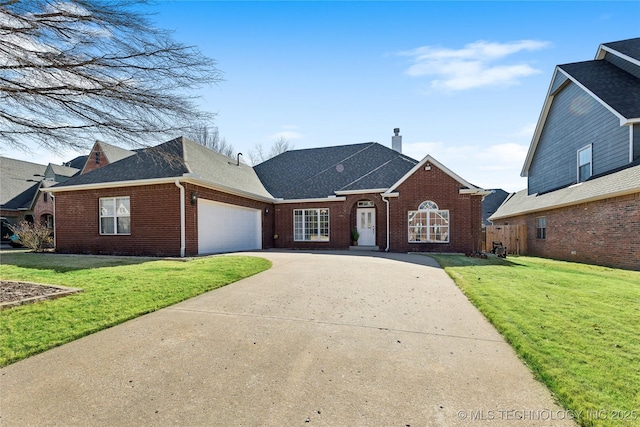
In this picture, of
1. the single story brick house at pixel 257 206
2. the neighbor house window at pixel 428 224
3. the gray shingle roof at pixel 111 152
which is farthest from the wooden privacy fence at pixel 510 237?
the gray shingle roof at pixel 111 152

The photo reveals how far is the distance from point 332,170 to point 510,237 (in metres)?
11.3

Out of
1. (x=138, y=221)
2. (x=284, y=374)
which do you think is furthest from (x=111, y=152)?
(x=284, y=374)

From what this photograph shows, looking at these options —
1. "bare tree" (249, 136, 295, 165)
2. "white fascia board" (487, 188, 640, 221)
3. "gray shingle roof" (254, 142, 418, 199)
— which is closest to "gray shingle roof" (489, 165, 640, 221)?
"white fascia board" (487, 188, 640, 221)

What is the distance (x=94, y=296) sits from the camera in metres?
5.64

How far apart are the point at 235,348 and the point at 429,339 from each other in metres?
2.42

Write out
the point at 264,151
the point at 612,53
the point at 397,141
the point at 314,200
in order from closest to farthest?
1. the point at 612,53
2. the point at 314,200
3. the point at 397,141
4. the point at 264,151

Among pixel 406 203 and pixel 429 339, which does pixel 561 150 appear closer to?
pixel 406 203

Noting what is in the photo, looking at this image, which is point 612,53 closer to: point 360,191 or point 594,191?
point 594,191

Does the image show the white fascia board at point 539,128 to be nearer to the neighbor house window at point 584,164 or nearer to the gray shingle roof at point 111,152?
the neighbor house window at point 584,164

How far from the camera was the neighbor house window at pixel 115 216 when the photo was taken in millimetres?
13523

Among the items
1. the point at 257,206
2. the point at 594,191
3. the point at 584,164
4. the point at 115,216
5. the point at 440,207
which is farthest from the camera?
the point at 257,206

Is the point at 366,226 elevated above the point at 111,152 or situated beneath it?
situated beneath

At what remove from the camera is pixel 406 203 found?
624 inches

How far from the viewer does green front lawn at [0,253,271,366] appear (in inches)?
154
